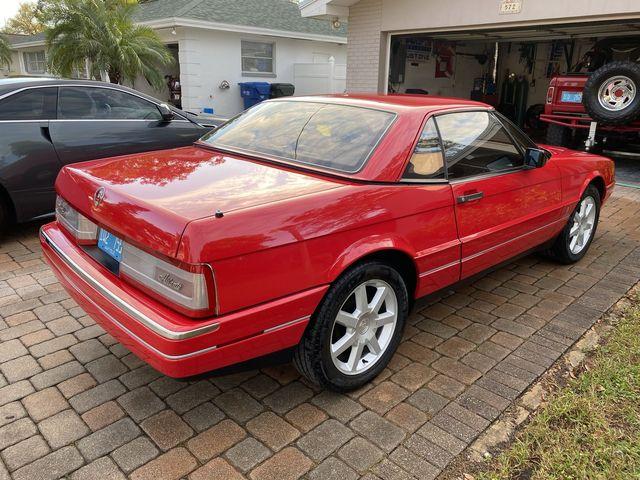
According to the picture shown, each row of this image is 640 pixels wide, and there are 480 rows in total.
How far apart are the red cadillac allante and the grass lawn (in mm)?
850

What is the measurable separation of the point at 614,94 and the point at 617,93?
4 cm

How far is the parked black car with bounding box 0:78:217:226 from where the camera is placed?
4637mm

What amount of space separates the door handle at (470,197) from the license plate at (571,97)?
6.87 metres

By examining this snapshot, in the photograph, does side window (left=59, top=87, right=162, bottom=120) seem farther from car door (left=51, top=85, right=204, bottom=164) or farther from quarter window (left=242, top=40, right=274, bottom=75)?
quarter window (left=242, top=40, right=274, bottom=75)

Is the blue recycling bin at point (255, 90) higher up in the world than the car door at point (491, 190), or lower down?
higher up

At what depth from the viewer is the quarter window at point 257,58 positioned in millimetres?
15469

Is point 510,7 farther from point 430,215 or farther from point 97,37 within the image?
point 97,37

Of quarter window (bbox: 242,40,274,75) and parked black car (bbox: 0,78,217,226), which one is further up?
quarter window (bbox: 242,40,274,75)

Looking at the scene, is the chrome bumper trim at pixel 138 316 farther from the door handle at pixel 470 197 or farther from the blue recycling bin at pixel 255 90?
the blue recycling bin at pixel 255 90

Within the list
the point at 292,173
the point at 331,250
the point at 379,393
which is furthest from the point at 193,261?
the point at 379,393

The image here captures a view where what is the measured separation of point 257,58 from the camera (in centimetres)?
1584

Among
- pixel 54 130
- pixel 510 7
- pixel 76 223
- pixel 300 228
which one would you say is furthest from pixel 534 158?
pixel 510 7

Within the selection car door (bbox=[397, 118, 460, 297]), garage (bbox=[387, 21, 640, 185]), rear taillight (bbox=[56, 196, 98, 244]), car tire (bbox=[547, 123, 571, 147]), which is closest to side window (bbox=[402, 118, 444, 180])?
car door (bbox=[397, 118, 460, 297])

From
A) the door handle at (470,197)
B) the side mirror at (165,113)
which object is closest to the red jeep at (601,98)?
the door handle at (470,197)
